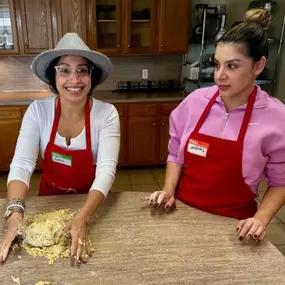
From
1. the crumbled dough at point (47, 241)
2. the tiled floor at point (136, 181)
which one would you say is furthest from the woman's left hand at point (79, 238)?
the tiled floor at point (136, 181)

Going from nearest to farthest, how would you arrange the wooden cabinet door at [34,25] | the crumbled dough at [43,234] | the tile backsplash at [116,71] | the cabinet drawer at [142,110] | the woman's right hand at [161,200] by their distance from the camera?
the crumbled dough at [43,234], the woman's right hand at [161,200], the wooden cabinet door at [34,25], the cabinet drawer at [142,110], the tile backsplash at [116,71]

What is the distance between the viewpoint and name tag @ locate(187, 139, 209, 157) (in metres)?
1.27

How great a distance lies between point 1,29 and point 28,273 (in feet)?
9.69

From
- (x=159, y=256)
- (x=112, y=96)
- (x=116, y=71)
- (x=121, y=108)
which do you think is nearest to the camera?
(x=159, y=256)

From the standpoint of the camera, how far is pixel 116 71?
12.3ft

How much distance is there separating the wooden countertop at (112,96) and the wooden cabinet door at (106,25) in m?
0.47

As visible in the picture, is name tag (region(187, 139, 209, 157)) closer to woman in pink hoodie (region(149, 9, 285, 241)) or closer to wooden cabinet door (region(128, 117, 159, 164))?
woman in pink hoodie (region(149, 9, 285, 241))

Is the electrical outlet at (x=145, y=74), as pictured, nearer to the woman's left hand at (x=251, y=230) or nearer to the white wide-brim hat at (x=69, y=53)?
the white wide-brim hat at (x=69, y=53)

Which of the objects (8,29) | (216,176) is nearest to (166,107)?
(8,29)

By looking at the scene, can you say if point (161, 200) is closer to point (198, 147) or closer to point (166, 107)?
point (198, 147)

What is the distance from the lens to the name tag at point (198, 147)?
4.17 feet

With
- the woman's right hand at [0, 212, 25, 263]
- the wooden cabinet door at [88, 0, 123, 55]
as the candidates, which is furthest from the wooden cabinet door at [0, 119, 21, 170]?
the woman's right hand at [0, 212, 25, 263]

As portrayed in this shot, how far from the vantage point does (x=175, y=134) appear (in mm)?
1438

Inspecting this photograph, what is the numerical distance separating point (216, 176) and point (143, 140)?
2.19m
